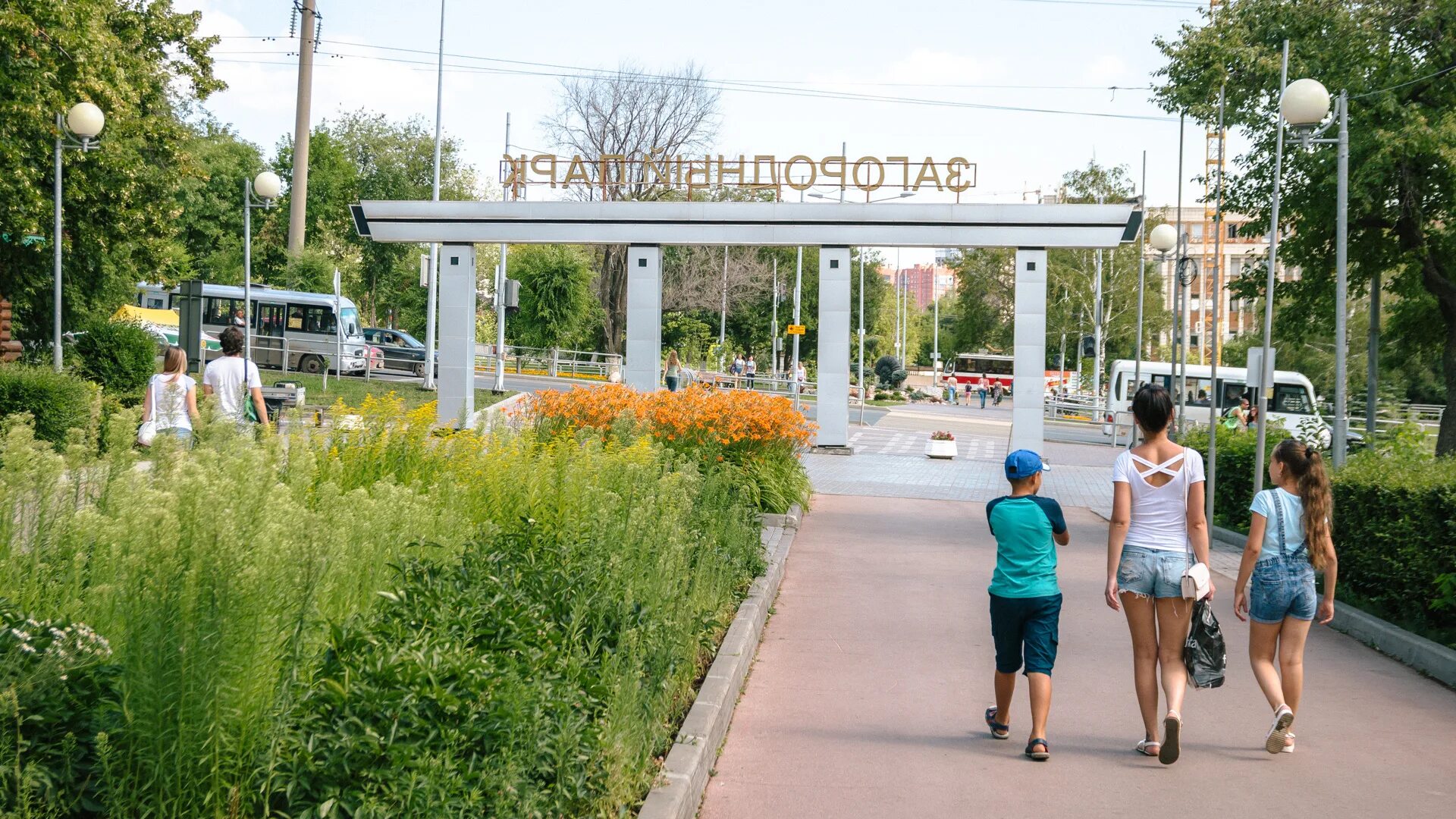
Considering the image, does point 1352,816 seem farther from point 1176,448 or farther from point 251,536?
point 251,536

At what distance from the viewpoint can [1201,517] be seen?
6328 millimetres

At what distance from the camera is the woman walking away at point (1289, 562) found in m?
6.52

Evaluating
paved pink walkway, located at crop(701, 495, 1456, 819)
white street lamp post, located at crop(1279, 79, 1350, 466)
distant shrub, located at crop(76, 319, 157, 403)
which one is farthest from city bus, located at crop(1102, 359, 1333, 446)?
paved pink walkway, located at crop(701, 495, 1456, 819)

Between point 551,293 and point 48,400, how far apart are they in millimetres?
38783

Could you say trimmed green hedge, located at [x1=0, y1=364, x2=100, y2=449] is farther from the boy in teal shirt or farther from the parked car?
the parked car

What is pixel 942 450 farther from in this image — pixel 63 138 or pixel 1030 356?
pixel 63 138

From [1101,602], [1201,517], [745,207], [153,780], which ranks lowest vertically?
[1101,602]

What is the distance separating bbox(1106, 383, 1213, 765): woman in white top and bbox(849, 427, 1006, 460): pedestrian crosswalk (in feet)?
78.6

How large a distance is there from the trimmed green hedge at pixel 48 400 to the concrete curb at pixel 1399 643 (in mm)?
14172

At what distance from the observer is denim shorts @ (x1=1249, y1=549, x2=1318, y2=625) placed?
21.5 ft

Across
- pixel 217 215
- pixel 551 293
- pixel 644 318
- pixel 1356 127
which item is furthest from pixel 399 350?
pixel 1356 127

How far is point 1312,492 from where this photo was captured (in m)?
6.56

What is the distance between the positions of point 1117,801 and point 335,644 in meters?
3.45

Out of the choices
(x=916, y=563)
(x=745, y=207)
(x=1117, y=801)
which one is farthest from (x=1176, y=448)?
(x=745, y=207)
